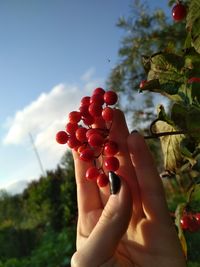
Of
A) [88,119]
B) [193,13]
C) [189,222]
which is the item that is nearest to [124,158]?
[88,119]

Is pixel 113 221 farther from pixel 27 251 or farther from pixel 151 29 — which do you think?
pixel 151 29

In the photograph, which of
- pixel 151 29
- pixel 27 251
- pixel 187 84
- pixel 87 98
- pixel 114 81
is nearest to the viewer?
pixel 187 84

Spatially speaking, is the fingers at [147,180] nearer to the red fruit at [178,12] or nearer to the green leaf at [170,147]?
the green leaf at [170,147]

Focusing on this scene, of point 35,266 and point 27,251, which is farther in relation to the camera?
point 27,251

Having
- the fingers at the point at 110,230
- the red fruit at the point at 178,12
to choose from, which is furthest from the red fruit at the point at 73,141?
the red fruit at the point at 178,12

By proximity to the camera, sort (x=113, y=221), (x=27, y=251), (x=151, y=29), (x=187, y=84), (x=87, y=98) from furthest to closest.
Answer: (x=151, y=29), (x=27, y=251), (x=87, y=98), (x=113, y=221), (x=187, y=84)

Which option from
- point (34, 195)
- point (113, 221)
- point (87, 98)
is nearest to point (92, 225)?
point (113, 221)
